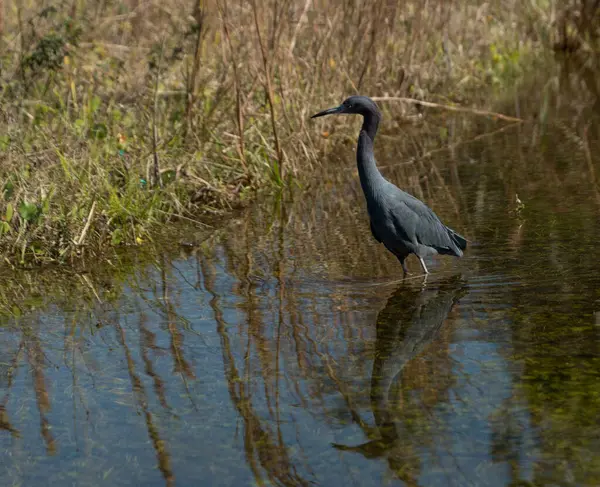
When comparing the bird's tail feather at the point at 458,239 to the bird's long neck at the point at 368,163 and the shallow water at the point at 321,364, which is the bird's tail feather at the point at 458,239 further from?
the bird's long neck at the point at 368,163

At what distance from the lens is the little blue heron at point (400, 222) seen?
618 cm

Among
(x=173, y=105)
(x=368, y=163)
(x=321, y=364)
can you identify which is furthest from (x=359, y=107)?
(x=173, y=105)

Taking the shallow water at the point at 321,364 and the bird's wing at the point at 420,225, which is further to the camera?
the bird's wing at the point at 420,225

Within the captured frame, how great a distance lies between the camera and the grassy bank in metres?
7.15

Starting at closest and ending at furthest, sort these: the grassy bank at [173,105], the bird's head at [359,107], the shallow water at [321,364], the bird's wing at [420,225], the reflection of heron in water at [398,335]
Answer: the shallow water at [321,364]
the reflection of heron in water at [398,335]
the bird's wing at [420,225]
the bird's head at [359,107]
the grassy bank at [173,105]

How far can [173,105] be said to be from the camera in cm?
951

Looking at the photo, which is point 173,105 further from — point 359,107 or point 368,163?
point 368,163

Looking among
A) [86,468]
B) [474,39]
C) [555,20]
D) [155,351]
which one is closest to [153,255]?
[155,351]

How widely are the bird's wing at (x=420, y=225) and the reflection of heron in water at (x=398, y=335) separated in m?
0.23

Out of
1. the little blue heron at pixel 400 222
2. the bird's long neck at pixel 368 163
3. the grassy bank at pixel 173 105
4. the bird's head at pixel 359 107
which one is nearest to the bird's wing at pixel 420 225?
the little blue heron at pixel 400 222

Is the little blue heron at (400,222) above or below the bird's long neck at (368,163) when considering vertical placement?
below

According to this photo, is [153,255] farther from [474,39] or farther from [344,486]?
[474,39]

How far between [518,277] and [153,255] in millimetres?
2557

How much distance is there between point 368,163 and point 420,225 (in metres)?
0.52
